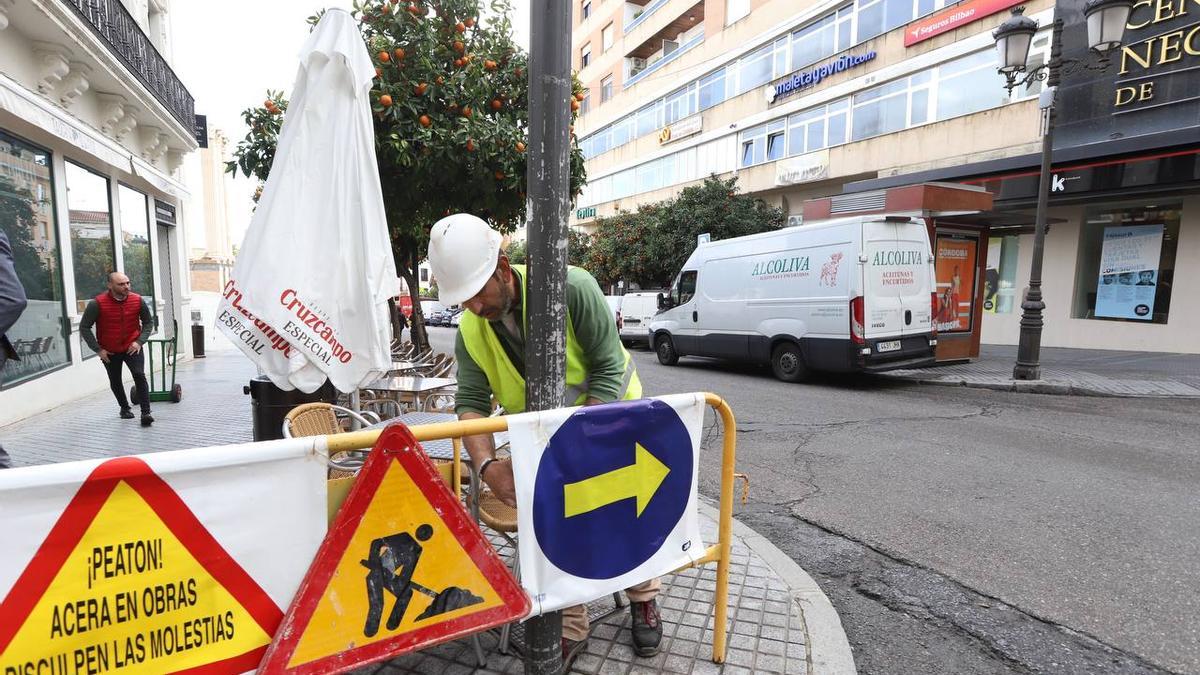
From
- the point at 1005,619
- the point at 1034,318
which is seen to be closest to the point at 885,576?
the point at 1005,619

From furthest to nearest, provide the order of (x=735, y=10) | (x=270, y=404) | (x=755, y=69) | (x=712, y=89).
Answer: (x=712, y=89) < (x=735, y=10) < (x=755, y=69) < (x=270, y=404)

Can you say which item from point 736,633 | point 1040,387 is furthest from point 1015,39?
point 736,633

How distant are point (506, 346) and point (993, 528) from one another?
3512mm

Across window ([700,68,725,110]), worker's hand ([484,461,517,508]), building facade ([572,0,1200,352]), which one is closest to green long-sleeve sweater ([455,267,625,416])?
worker's hand ([484,461,517,508])

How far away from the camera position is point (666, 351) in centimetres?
1418

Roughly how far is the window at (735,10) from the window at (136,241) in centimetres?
2081

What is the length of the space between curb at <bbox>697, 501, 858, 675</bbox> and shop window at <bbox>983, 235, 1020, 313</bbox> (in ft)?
48.8

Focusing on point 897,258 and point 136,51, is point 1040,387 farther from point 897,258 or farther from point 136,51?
point 136,51

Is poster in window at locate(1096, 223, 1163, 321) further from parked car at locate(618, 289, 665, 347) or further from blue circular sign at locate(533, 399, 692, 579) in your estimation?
blue circular sign at locate(533, 399, 692, 579)

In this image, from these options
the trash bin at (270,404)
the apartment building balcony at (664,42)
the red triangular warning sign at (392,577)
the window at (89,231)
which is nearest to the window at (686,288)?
the trash bin at (270,404)

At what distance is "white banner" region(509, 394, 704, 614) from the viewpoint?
81.1 inches

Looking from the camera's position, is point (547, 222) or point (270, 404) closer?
point (547, 222)

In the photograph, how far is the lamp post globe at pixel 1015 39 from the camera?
891cm

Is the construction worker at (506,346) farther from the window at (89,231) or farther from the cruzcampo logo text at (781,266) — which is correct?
the window at (89,231)
